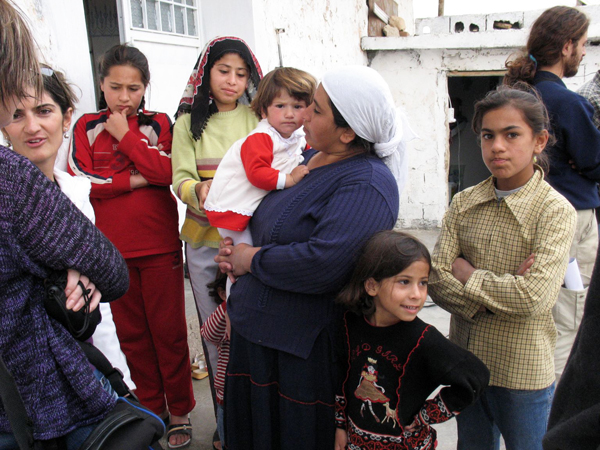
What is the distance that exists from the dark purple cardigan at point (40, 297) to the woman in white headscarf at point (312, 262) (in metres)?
0.63

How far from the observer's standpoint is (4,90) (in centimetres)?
110

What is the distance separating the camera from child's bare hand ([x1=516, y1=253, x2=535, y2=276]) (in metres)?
1.63

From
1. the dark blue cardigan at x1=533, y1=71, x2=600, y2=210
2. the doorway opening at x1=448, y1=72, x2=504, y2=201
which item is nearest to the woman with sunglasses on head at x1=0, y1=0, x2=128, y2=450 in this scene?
the dark blue cardigan at x1=533, y1=71, x2=600, y2=210

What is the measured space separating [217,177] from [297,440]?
110cm

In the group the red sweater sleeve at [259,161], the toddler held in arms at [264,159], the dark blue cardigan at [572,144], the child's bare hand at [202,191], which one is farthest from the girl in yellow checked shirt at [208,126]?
the dark blue cardigan at [572,144]

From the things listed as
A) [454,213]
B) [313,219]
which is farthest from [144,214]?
[454,213]

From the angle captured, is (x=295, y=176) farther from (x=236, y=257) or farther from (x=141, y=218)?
(x=141, y=218)

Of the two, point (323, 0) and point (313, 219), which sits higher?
point (323, 0)

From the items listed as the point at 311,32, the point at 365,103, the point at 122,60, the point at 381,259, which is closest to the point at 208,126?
the point at 122,60

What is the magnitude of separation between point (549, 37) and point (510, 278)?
1539 mm

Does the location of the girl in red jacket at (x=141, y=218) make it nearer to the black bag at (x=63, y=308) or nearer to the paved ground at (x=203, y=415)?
the paved ground at (x=203, y=415)

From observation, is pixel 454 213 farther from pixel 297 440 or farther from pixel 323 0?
pixel 323 0

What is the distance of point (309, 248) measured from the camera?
63.4 inches

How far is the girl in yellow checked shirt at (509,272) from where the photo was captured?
163 centimetres
